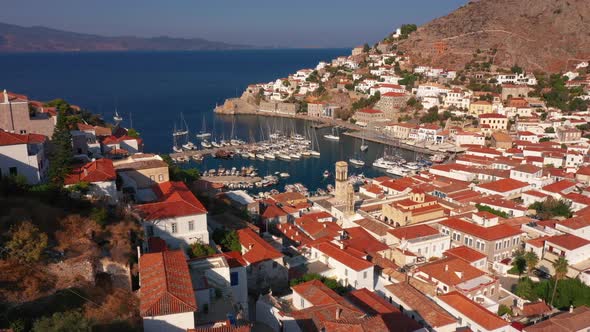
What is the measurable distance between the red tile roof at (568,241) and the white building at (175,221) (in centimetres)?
1752

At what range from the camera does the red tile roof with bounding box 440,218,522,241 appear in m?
24.4

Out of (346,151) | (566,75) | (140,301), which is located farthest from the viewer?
(566,75)

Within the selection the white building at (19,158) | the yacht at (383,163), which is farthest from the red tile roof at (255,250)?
the yacht at (383,163)

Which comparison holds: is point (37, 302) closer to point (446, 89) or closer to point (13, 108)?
point (13, 108)

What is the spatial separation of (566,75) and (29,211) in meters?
78.6

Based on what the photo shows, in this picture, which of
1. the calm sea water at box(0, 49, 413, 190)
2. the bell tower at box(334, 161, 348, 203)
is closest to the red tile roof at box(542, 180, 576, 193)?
the bell tower at box(334, 161, 348, 203)

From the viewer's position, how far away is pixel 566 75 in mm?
72625

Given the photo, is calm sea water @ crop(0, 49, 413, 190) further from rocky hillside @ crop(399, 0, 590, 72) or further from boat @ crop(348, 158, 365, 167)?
rocky hillside @ crop(399, 0, 590, 72)

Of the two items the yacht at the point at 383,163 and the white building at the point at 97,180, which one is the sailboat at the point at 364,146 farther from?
the white building at the point at 97,180

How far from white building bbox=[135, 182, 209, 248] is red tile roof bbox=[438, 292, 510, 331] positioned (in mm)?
9136

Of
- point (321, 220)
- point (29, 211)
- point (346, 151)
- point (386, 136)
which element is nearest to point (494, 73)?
point (386, 136)

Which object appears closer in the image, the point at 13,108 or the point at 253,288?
the point at 253,288

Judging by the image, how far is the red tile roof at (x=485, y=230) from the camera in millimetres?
24359

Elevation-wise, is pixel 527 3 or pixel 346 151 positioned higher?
pixel 527 3
